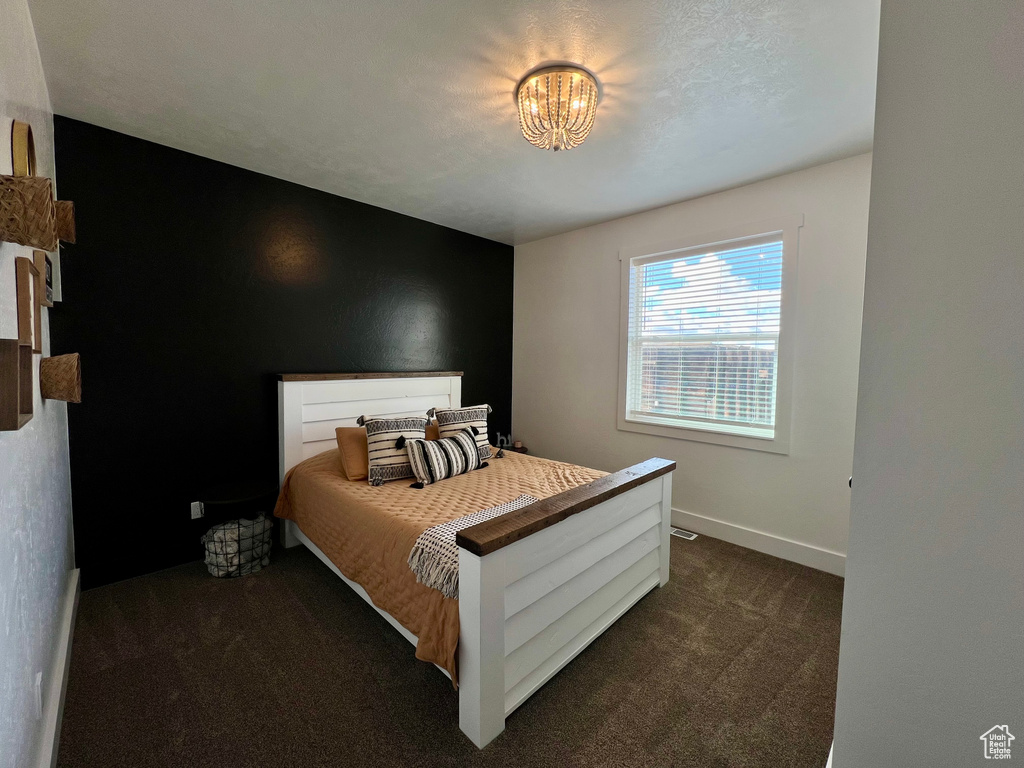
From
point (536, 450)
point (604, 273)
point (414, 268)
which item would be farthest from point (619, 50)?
point (536, 450)

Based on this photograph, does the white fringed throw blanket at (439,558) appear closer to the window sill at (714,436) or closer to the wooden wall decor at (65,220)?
the wooden wall decor at (65,220)

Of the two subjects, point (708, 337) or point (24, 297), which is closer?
point (24, 297)

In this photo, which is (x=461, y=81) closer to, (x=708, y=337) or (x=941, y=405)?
(x=941, y=405)

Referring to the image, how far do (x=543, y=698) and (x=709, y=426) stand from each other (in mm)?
2222

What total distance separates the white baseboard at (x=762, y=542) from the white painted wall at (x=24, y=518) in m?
3.43

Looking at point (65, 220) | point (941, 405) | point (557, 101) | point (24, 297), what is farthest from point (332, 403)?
point (941, 405)

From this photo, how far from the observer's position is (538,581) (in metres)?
1.66

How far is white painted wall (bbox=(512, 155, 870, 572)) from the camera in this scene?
262 centimetres

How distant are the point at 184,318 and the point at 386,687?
2363mm

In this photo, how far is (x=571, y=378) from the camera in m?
4.08

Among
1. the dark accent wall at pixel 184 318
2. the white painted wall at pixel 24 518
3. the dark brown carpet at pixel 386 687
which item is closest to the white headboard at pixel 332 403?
the dark accent wall at pixel 184 318

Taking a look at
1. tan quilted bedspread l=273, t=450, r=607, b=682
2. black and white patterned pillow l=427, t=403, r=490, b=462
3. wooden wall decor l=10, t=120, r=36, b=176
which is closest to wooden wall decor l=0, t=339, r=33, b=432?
wooden wall decor l=10, t=120, r=36, b=176

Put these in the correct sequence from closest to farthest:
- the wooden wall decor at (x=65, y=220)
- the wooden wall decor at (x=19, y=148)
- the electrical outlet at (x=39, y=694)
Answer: the wooden wall decor at (x=19, y=148) → the electrical outlet at (x=39, y=694) → the wooden wall decor at (x=65, y=220)

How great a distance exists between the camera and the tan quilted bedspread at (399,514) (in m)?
1.63
